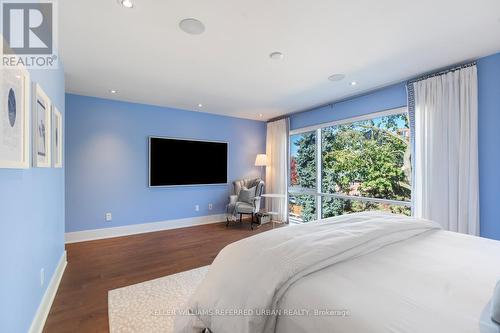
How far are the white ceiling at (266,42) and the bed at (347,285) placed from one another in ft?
5.49

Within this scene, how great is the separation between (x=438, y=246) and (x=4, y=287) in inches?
98.1

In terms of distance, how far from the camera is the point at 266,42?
2225 millimetres

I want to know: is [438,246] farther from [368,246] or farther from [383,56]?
[383,56]

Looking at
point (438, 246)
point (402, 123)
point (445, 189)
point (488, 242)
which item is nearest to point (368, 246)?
point (438, 246)

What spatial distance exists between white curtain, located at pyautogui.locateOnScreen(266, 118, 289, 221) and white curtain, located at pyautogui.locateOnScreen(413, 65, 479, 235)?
2.59 metres

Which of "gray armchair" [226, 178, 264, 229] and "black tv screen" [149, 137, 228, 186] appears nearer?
"black tv screen" [149, 137, 228, 186]

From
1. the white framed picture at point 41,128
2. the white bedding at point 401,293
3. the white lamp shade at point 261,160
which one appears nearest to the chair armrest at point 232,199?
the white lamp shade at point 261,160

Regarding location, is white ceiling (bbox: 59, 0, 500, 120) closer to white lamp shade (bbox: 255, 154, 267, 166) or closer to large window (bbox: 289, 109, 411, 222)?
large window (bbox: 289, 109, 411, 222)

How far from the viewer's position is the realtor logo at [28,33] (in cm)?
122

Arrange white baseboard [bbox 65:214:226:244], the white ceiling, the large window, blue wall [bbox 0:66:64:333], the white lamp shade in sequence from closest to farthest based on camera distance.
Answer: blue wall [bbox 0:66:64:333] → the white ceiling → the large window → white baseboard [bbox 65:214:226:244] → the white lamp shade

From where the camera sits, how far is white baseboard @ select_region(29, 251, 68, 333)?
1.67 m

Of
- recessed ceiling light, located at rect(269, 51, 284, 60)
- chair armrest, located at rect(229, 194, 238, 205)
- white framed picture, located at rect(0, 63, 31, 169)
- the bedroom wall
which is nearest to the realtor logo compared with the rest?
white framed picture, located at rect(0, 63, 31, 169)

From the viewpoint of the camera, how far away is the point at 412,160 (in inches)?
125

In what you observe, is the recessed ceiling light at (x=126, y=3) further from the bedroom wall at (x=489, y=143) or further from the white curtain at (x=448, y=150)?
the bedroom wall at (x=489, y=143)
